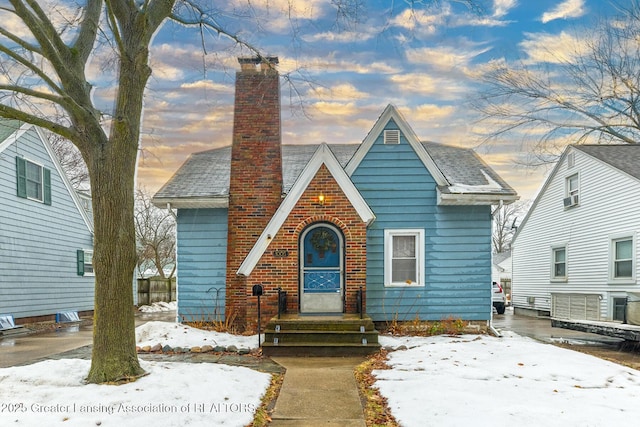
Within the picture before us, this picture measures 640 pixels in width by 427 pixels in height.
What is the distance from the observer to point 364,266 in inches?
380

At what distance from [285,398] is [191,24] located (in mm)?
6377

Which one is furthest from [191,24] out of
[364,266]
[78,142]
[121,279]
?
[364,266]

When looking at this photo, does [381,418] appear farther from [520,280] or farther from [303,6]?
[520,280]

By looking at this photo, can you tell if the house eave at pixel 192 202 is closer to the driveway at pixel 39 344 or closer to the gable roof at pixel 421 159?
the gable roof at pixel 421 159

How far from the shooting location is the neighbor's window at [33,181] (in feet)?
46.0

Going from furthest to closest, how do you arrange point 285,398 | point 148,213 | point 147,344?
1. point 148,213
2. point 147,344
3. point 285,398

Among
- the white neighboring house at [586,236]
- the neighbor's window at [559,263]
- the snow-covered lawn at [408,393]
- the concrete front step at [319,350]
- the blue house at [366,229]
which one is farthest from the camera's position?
the neighbor's window at [559,263]

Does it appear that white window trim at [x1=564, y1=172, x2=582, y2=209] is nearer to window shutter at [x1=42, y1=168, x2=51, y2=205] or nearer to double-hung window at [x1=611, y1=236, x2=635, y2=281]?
double-hung window at [x1=611, y1=236, x2=635, y2=281]

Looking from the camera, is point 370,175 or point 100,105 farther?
point 370,175

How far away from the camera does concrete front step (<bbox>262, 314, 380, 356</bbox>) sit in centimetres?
796

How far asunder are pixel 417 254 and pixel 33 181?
1274 cm

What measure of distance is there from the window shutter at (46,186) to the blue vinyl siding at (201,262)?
286 inches

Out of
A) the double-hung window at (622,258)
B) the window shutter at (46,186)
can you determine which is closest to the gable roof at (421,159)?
the double-hung window at (622,258)

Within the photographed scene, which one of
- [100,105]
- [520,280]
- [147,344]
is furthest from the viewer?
[520,280]
